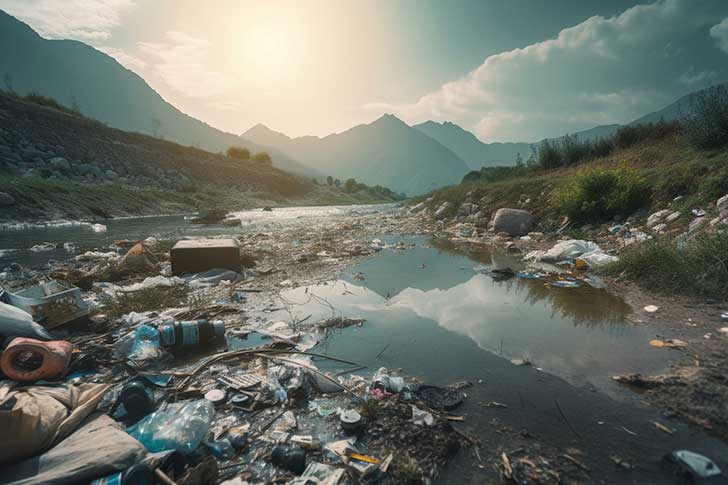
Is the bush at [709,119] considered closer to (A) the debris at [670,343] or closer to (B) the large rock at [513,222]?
(B) the large rock at [513,222]

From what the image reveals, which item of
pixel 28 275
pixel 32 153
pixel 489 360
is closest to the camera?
pixel 489 360

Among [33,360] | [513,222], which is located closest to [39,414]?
[33,360]

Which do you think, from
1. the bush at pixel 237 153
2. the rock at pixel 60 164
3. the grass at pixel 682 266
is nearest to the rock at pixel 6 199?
the rock at pixel 60 164

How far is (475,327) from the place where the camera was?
156 inches

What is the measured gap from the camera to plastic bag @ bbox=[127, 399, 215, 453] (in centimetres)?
191

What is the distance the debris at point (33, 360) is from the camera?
2.33 m

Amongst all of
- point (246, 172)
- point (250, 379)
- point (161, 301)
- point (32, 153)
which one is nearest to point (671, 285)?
point (250, 379)

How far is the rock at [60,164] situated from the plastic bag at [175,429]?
34833mm

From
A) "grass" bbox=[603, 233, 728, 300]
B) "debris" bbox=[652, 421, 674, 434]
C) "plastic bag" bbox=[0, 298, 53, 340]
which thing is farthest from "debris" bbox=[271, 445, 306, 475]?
"grass" bbox=[603, 233, 728, 300]

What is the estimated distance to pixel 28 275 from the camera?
627 centimetres

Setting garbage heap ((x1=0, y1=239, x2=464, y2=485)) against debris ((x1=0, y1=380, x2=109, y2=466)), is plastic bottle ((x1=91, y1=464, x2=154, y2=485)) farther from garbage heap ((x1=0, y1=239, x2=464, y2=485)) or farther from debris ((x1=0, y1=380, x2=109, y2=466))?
debris ((x1=0, y1=380, x2=109, y2=466))

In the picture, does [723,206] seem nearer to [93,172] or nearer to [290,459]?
[290,459]

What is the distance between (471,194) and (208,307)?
14.0m

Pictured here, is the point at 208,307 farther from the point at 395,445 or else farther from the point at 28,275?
the point at 28,275
